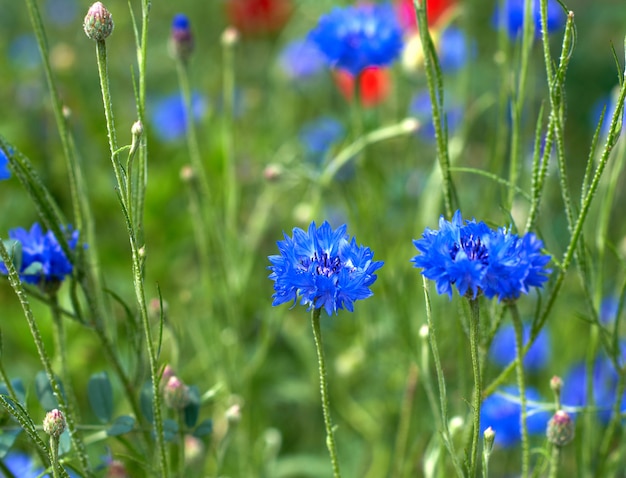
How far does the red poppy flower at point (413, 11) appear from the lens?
1.78 meters

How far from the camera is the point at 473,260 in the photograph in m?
0.62

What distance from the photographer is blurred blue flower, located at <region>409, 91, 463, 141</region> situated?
5.87ft

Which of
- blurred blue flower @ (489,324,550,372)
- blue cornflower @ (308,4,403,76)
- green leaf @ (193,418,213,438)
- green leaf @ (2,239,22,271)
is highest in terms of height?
blue cornflower @ (308,4,403,76)

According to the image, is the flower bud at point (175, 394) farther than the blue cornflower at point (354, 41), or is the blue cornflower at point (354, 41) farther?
the blue cornflower at point (354, 41)

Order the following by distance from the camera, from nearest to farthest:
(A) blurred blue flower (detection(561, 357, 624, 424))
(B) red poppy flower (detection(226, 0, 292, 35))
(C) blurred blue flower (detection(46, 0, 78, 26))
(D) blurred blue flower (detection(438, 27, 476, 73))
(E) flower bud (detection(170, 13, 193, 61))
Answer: (E) flower bud (detection(170, 13, 193, 61)) < (A) blurred blue flower (detection(561, 357, 624, 424)) < (D) blurred blue flower (detection(438, 27, 476, 73)) < (B) red poppy flower (detection(226, 0, 292, 35)) < (C) blurred blue flower (detection(46, 0, 78, 26))

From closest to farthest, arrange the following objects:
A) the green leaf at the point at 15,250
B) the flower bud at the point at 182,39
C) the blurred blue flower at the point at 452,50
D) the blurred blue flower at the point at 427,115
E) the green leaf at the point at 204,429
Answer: the green leaf at the point at 15,250 < the green leaf at the point at 204,429 < the flower bud at the point at 182,39 < the blurred blue flower at the point at 427,115 < the blurred blue flower at the point at 452,50

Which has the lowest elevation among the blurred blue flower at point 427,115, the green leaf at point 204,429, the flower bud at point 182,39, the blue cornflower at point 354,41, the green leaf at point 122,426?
the green leaf at point 122,426

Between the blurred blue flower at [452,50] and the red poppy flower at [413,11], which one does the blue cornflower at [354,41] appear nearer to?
the red poppy flower at [413,11]

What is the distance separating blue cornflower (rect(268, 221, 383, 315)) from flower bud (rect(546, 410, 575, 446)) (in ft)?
0.75

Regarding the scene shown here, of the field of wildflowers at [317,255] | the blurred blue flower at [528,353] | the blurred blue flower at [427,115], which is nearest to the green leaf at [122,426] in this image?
the field of wildflowers at [317,255]

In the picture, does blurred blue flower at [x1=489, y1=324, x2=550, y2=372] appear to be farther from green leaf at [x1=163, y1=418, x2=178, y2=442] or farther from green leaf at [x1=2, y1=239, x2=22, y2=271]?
green leaf at [x1=2, y1=239, x2=22, y2=271]

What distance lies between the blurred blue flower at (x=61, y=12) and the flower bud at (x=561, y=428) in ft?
7.76

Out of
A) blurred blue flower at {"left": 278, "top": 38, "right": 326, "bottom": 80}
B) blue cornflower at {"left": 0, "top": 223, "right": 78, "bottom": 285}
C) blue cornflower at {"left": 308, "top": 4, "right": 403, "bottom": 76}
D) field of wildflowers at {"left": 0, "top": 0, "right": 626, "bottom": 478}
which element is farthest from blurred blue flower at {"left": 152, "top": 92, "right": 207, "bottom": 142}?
blue cornflower at {"left": 0, "top": 223, "right": 78, "bottom": 285}

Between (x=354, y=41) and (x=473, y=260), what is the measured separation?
2.05 ft
